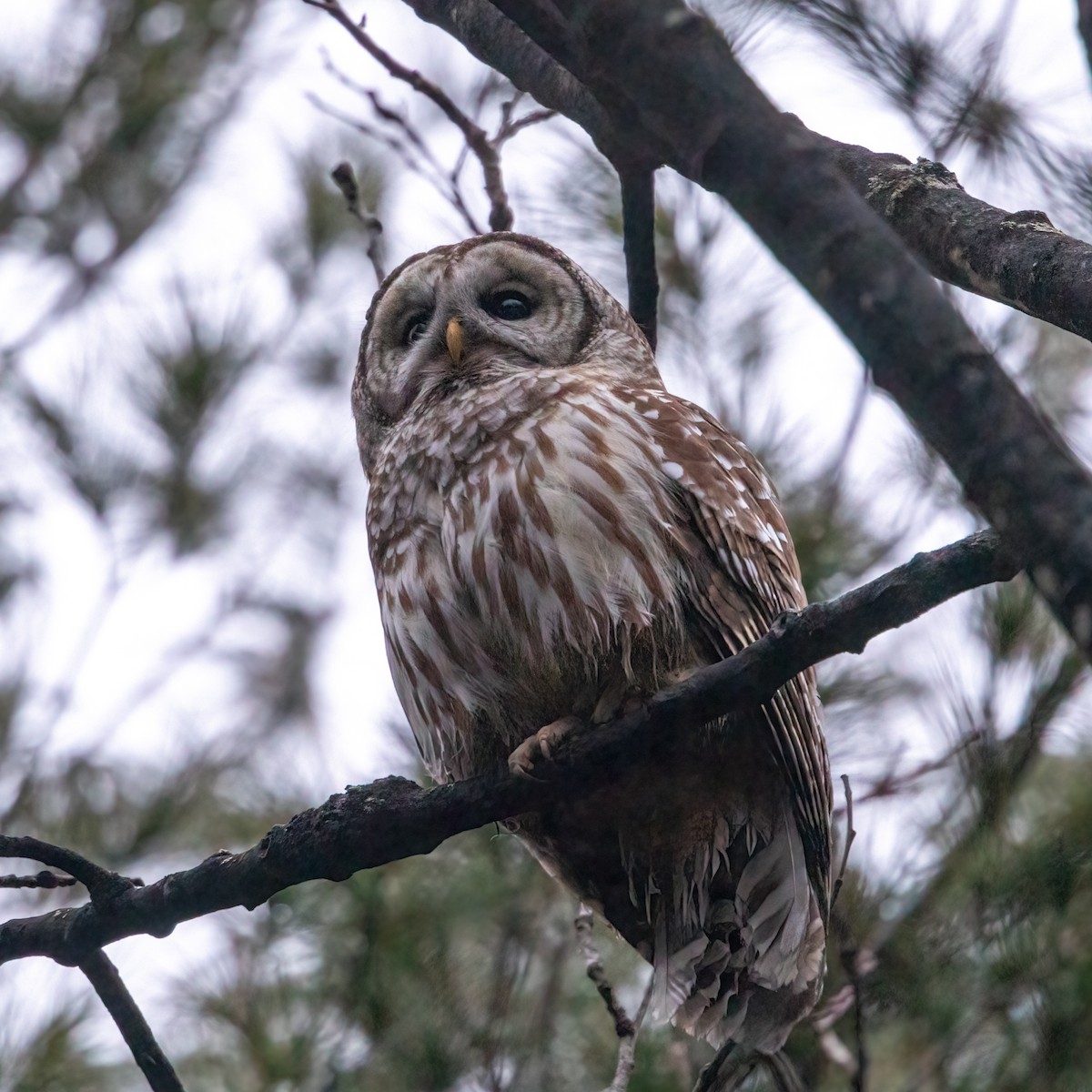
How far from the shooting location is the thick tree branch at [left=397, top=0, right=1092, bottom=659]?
45.2 inches

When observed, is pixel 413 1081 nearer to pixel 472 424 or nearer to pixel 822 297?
pixel 472 424

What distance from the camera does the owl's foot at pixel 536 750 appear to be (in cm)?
296

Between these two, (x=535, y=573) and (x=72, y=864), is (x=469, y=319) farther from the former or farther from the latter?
(x=72, y=864)

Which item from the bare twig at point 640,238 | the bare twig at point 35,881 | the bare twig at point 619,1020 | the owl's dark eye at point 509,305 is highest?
the owl's dark eye at point 509,305

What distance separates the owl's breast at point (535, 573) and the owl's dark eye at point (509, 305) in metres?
0.85

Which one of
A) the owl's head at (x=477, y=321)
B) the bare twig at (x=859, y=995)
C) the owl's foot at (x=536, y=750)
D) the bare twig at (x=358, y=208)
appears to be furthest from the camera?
the bare twig at (x=358, y=208)

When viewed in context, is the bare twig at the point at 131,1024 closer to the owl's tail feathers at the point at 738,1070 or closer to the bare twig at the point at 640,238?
the owl's tail feathers at the point at 738,1070

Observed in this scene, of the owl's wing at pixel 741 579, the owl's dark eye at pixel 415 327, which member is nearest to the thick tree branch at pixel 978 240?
the owl's wing at pixel 741 579

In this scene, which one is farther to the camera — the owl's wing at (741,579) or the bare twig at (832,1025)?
the bare twig at (832,1025)

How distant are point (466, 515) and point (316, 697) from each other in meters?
7.55

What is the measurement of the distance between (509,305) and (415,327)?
0.29 meters

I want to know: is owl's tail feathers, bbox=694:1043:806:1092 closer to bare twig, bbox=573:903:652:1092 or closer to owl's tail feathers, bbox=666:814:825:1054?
owl's tail feathers, bbox=666:814:825:1054

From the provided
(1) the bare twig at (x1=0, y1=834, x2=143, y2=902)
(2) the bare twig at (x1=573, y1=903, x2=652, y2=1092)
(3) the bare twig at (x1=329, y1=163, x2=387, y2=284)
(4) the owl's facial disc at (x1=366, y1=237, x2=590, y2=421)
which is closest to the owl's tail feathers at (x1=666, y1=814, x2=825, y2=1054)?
(2) the bare twig at (x1=573, y1=903, x2=652, y2=1092)

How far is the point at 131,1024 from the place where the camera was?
9.21 feet
